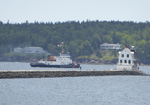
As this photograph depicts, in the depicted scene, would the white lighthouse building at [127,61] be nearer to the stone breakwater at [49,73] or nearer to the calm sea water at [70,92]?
the stone breakwater at [49,73]

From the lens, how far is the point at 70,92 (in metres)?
82.9

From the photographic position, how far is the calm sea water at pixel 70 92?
70.9 meters

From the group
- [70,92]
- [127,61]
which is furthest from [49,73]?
[70,92]

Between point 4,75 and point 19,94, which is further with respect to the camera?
point 4,75

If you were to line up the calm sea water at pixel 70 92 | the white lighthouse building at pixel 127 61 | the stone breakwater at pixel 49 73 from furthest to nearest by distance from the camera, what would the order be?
the white lighthouse building at pixel 127 61
the stone breakwater at pixel 49 73
the calm sea water at pixel 70 92

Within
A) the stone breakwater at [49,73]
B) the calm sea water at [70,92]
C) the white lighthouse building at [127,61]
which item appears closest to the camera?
the calm sea water at [70,92]

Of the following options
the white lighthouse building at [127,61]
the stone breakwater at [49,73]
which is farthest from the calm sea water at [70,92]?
the white lighthouse building at [127,61]

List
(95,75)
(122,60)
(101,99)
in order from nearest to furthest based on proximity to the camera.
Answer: (101,99) < (95,75) < (122,60)

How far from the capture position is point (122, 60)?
127250mm

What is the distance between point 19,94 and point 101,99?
1244 cm

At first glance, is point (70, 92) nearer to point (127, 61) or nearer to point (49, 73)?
point (49, 73)

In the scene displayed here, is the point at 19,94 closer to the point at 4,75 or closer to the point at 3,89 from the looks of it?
the point at 3,89

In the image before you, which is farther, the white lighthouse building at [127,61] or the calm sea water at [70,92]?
the white lighthouse building at [127,61]

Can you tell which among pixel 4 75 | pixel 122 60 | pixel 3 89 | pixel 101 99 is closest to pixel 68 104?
pixel 101 99
